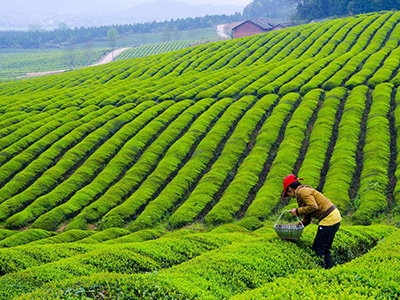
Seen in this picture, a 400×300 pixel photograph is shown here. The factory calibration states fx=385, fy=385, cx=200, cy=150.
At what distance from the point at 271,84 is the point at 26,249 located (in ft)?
128

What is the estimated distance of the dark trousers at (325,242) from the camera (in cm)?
1145

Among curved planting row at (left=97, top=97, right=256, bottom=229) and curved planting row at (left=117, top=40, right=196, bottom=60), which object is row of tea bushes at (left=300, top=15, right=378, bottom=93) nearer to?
curved planting row at (left=97, top=97, right=256, bottom=229)

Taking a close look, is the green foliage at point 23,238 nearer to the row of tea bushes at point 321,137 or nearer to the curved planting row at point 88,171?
the curved planting row at point 88,171

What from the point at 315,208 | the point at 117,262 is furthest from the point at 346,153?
the point at 117,262

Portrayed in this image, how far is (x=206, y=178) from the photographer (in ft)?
102

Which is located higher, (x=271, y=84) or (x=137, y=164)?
(x=271, y=84)

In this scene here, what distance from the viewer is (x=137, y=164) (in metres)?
34.8

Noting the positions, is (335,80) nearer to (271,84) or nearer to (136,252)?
(271,84)

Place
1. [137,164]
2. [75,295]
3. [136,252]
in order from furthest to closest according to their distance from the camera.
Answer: [137,164] → [136,252] → [75,295]

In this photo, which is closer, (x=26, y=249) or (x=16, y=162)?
(x=26, y=249)

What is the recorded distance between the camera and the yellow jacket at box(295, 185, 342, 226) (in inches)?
442

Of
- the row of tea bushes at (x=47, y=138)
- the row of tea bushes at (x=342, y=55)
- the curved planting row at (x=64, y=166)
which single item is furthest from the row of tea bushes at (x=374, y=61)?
the row of tea bushes at (x=47, y=138)

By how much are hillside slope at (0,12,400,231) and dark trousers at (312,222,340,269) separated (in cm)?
1191

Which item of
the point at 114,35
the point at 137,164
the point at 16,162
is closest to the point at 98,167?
the point at 137,164
